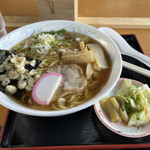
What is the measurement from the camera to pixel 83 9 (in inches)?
92.7

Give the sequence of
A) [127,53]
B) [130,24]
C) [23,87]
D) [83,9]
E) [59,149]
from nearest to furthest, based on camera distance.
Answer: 1. [59,149]
2. [23,87]
3. [127,53]
4. [130,24]
5. [83,9]

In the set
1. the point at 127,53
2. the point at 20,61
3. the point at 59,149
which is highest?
the point at 20,61

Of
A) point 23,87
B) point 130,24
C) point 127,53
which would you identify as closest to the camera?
point 23,87

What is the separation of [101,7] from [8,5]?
1.40 meters

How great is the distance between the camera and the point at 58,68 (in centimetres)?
136

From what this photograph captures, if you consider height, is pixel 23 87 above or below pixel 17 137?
above

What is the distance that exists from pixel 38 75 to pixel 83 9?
4.95 feet

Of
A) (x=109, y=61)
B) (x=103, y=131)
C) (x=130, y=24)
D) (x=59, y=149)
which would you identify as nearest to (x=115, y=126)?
(x=103, y=131)

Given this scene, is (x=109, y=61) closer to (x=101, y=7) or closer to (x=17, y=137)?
(x=17, y=137)

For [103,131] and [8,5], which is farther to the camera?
[8,5]

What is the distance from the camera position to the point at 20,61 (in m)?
1.30

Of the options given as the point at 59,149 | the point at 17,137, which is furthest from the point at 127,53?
the point at 17,137

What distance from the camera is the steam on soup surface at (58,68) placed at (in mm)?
1194

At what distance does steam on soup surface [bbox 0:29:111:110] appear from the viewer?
1.19m
